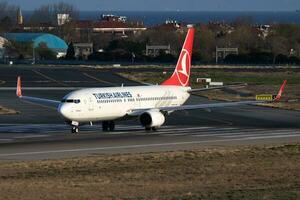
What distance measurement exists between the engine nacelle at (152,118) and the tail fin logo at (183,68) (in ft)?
20.4

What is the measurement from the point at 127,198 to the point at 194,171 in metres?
8.19

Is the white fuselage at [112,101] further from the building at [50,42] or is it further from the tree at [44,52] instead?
the building at [50,42]

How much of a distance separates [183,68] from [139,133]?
819cm

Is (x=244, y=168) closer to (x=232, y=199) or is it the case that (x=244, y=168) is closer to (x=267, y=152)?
(x=267, y=152)

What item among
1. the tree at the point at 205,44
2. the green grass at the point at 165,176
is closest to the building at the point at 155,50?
the tree at the point at 205,44

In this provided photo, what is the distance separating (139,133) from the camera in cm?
5606

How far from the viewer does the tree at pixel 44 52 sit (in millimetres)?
176750

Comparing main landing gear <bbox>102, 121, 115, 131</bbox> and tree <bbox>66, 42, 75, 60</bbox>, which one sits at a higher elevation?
main landing gear <bbox>102, 121, 115, 131</bbox>

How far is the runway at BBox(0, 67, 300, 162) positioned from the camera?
156ft

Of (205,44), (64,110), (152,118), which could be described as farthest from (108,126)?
(205,44)

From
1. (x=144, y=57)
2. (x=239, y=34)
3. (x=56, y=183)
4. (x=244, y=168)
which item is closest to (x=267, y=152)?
(x=244, y=168)

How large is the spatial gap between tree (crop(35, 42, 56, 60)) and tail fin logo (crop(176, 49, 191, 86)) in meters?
115

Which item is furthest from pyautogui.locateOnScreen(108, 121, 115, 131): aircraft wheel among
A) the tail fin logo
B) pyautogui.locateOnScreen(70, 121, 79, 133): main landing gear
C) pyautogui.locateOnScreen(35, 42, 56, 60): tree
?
pyautogui.locateOnScreen(35, 42, 56, 60): tree

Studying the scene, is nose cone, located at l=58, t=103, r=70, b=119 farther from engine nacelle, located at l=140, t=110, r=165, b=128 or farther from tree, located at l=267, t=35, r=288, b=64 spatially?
tree, located at l=267, t=35, r=288, b=64
